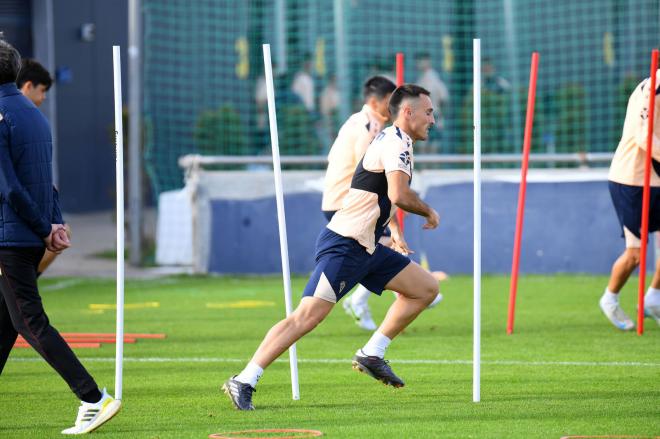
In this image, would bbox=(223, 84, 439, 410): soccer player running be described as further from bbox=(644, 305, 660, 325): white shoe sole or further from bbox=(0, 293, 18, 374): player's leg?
bbox=(644, 305, 660, 325): white shoe sole

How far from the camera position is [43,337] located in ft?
20.9

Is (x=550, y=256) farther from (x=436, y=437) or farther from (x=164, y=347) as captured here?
(x=436, y=437)

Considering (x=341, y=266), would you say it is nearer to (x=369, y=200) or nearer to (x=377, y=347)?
(x=369, y=200)

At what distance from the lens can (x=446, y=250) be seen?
15305mm

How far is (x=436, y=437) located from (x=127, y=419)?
172 cm

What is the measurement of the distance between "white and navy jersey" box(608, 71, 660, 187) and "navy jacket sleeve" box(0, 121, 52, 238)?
5367 millimetres

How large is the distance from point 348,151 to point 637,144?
2.37m

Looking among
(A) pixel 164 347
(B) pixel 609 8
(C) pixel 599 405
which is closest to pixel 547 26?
(B) pixel 609 8

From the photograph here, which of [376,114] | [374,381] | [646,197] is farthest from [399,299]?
[646,197]

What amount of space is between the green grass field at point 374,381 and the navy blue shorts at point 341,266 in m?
0.65

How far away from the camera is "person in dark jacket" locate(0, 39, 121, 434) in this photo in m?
6.31

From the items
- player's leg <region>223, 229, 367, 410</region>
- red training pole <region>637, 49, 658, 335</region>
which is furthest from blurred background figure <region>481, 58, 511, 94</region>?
player's leg <region>223, 229, 367, 410</region>

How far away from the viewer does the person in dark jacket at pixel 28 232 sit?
20.7 ft

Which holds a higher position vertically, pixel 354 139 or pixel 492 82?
pixel 492 82
